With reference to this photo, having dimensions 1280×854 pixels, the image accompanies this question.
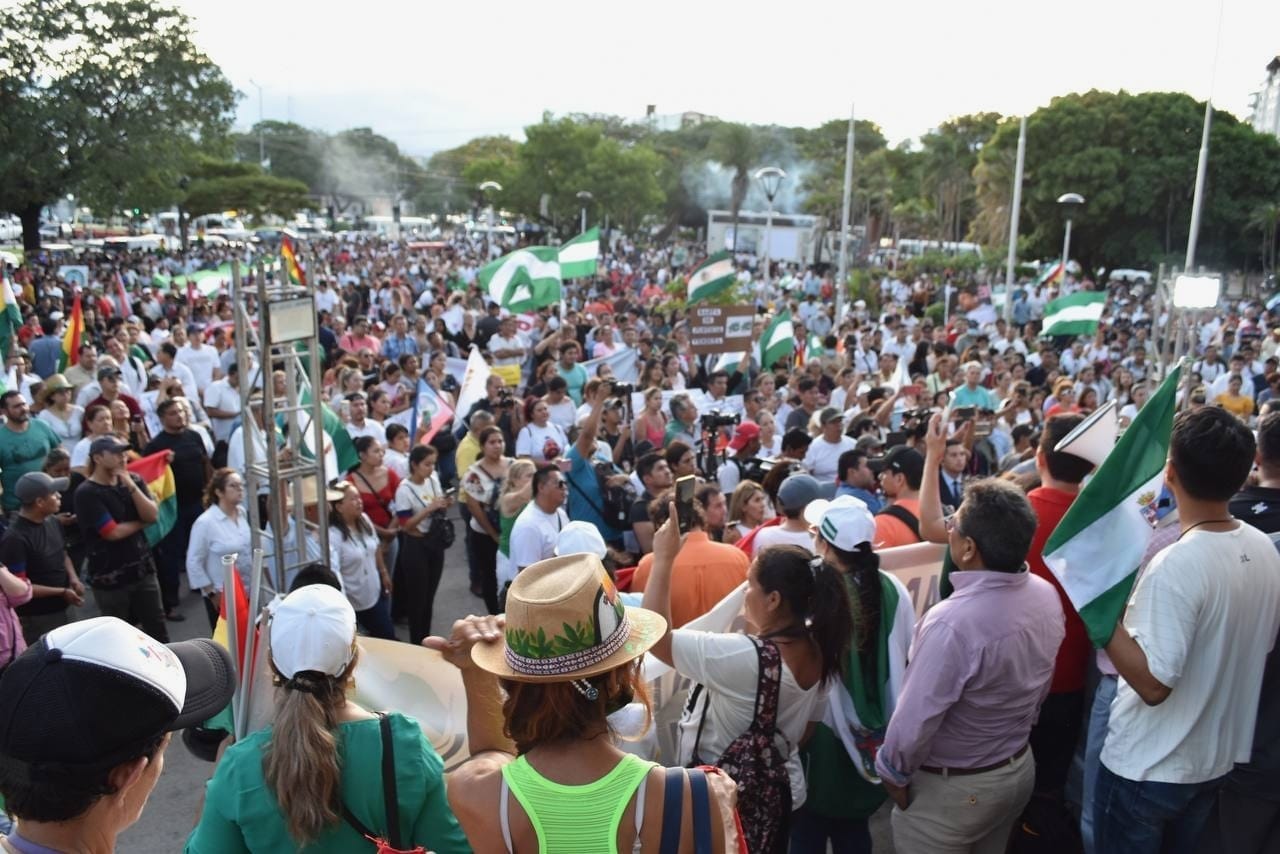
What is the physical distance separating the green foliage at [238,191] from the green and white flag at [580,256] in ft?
127

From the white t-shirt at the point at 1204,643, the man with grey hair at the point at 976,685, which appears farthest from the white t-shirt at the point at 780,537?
the white t-shirt at the point at 1204,643

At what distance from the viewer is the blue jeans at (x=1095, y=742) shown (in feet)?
11.7

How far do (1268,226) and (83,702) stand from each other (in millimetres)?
43750

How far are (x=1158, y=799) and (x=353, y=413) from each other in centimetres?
710

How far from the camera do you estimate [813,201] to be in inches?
2286

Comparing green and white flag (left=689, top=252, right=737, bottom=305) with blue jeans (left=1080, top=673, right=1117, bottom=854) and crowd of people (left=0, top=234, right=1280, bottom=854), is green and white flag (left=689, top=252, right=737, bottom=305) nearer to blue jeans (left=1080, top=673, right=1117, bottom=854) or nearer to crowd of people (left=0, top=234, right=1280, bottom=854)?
crowd of people (left=0, top=234, right=1280, bottom=854)

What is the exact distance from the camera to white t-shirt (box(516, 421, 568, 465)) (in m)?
8.72

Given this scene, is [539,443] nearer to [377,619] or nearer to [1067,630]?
[377,619]

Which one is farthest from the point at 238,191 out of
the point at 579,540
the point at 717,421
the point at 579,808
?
the point at 579,808

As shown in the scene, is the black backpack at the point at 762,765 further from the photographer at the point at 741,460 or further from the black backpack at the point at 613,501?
the photographer at the point at 741,460

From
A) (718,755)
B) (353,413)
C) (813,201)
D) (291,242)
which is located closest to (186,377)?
(291,242)

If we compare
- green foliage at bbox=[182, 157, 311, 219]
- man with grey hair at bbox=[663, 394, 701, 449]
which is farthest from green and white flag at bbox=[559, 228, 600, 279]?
green foliage at bbox=[182, 157, 311, 219]

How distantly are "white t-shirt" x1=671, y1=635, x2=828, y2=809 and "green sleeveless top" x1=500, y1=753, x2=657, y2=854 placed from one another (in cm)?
100

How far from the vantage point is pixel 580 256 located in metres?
16.9
